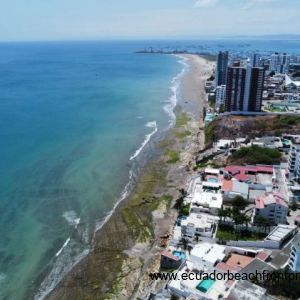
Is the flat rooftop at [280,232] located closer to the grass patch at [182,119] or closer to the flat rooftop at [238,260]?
the flat rooftop at [238,260]

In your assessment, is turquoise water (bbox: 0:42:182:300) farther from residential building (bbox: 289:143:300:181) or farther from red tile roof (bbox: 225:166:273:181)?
residential building (bbox: 289:143:300:181)

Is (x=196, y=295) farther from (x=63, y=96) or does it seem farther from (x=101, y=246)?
(x=63, y=96)

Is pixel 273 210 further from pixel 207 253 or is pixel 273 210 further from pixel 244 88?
pixel 244 88

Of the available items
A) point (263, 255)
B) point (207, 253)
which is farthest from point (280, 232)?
point (207, 253)

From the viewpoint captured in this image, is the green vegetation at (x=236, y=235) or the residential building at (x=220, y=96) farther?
the residential building at (x=220, y=96)

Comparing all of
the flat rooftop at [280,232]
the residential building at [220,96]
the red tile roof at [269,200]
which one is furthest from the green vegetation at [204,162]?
the residential building at [220,96]

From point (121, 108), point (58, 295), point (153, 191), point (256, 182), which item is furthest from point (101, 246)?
point (121, 108)

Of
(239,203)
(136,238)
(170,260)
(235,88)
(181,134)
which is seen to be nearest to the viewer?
(170,260)
